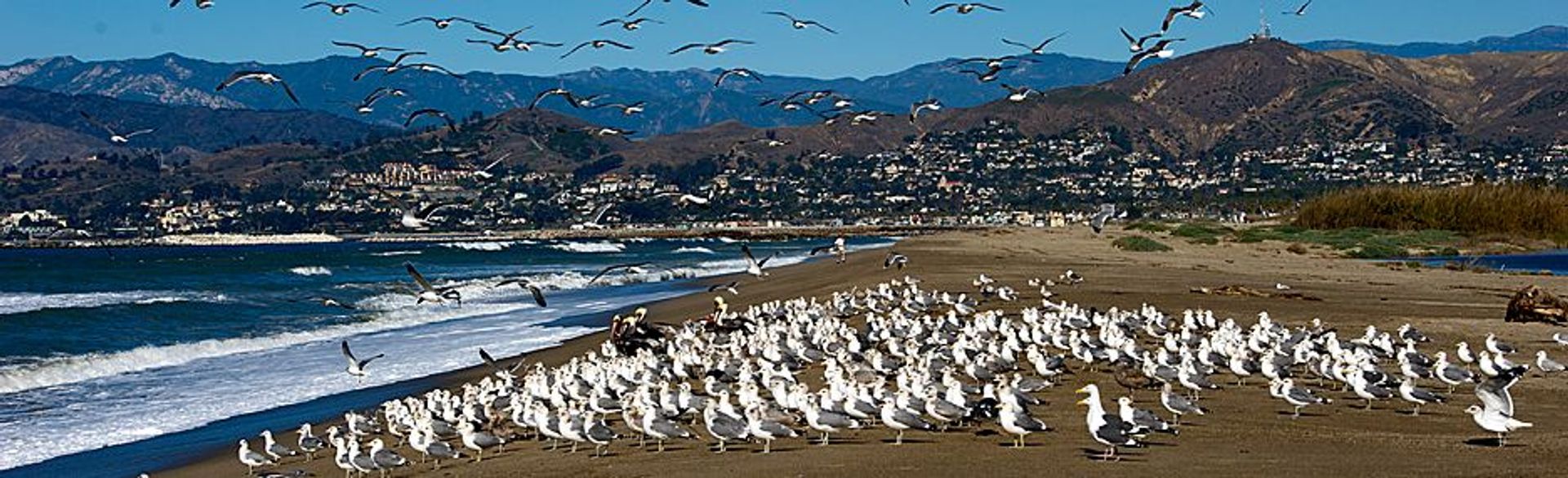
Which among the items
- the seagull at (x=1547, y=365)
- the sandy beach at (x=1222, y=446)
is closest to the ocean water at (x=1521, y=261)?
the sandy beach at (x=1222, y=446)

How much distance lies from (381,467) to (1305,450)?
7.63 metres

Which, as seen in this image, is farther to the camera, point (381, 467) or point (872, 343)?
point (872, 343)

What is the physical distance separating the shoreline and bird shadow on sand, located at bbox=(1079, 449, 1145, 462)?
130 m

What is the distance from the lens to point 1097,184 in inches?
7859

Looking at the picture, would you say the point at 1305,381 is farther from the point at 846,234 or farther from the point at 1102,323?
the point at 846,234

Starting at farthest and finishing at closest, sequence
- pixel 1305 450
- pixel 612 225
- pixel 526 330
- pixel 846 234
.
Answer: pixel 612 225, pixel 846 234, pixel 526 330, pixel 1305 450

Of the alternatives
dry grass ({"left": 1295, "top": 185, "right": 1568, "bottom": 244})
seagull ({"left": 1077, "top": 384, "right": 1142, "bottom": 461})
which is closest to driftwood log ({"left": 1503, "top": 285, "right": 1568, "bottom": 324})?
seagull ({"left": 1077, "top": 384, "right": 1142, "bottom": 461})

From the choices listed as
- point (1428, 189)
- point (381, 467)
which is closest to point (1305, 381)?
point (381, 467)

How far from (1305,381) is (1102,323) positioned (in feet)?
17.1

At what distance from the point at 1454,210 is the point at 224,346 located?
187 ft

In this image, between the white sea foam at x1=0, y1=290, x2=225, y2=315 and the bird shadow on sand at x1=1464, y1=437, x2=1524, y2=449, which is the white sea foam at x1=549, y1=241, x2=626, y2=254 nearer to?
the white sea foam at x1=0, y1=290, x2=225, y2=315

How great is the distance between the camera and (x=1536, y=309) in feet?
77.8

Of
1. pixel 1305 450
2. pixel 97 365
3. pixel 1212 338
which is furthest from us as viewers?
pixel 97 365

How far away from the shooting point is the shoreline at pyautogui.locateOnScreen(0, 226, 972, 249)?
154m
